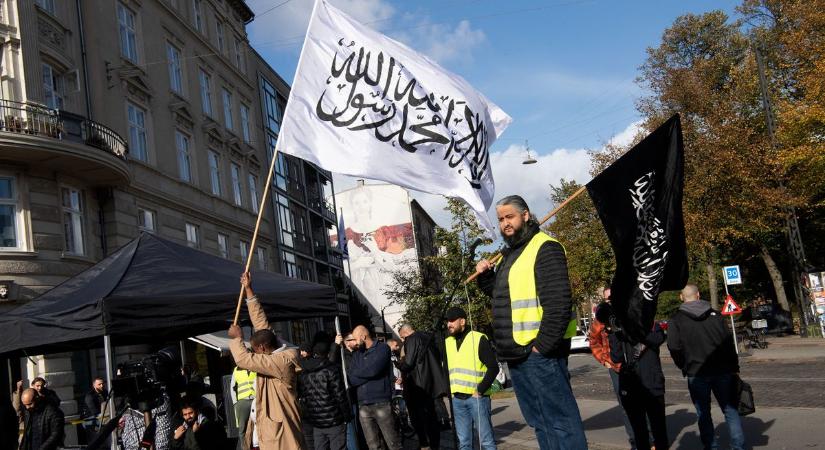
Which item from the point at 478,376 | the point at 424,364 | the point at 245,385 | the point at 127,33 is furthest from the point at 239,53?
the point at 478,376

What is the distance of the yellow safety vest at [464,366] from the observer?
28.9ft

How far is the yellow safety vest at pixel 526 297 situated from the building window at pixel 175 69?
2625cm

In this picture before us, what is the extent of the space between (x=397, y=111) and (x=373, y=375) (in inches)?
152

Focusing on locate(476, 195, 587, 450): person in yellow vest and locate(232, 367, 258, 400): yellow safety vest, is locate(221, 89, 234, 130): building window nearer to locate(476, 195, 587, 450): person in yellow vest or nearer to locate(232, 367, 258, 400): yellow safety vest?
locate(232, 367, 258, 400): yellow safety vest

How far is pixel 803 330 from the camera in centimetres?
3066

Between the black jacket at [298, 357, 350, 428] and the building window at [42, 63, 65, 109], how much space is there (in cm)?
1525

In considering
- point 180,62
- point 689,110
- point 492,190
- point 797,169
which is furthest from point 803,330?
point 492,190

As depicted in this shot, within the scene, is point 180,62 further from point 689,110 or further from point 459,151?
point 459,151

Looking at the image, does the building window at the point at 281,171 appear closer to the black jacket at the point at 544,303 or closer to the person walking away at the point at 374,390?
the person walking away at the point at 374,390

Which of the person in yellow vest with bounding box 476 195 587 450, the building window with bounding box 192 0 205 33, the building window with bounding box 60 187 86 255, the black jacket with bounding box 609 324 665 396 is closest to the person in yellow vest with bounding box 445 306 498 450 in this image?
the black jacket with bounding box 609 324 665 396

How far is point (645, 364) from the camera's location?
8.41m

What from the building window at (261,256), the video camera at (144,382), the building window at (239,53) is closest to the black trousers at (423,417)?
the video camera at (144,382)

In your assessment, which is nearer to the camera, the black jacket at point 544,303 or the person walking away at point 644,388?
the black jacket at point 544,303

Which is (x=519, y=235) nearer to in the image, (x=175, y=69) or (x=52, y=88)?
(x=52, y=88)
